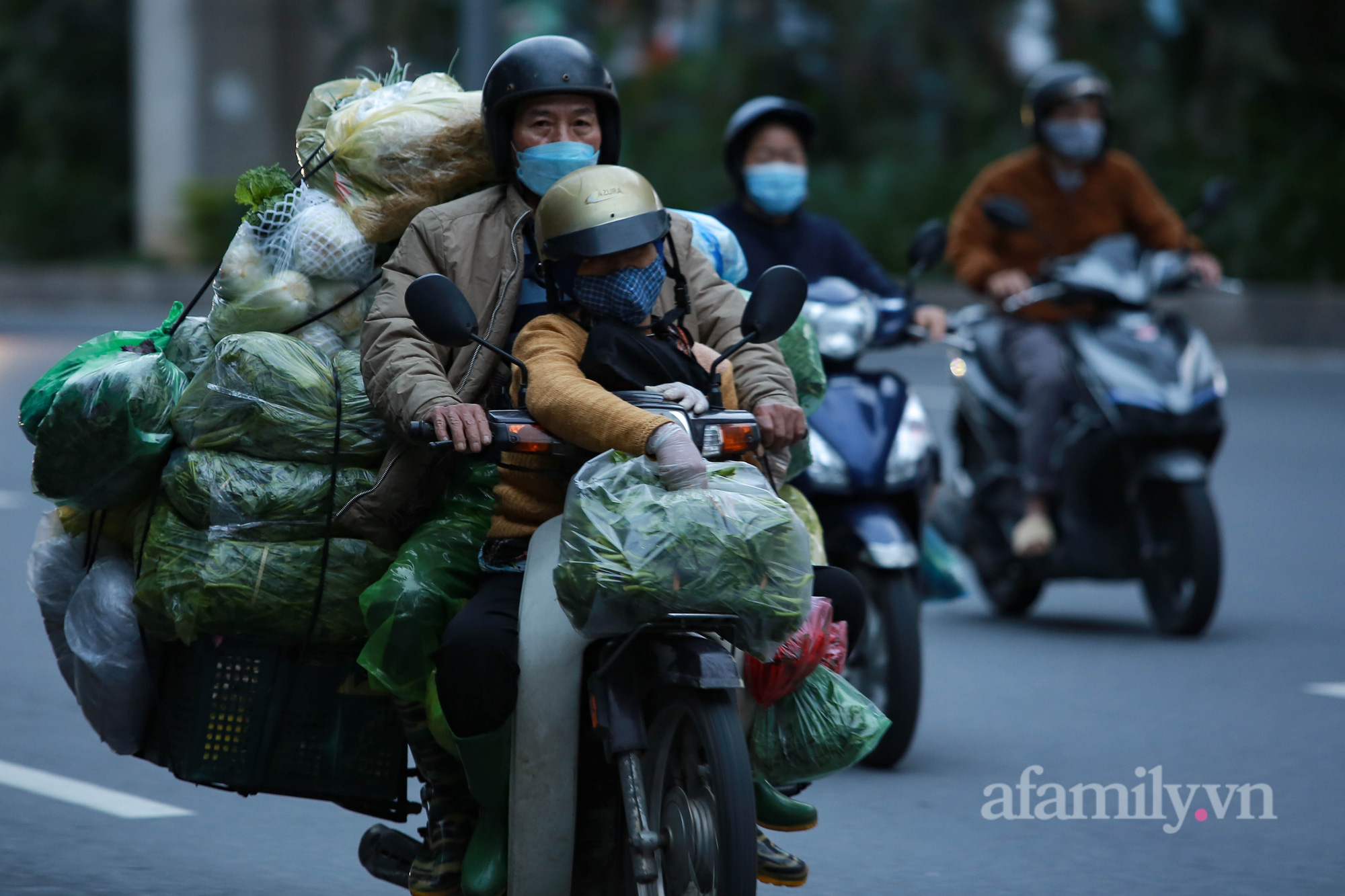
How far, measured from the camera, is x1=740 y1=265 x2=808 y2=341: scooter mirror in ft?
13.4

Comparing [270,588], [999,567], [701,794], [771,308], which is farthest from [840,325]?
[701,794]

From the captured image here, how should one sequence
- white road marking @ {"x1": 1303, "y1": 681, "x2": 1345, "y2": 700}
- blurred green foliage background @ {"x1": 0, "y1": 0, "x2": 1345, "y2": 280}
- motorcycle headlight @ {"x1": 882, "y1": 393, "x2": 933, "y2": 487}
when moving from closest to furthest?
motorcycle headlight @ {"x1": 882, "y1": 393, "x2": 933, "y2": 487} → white road marking @ {"x1": 1303, "y1": 681, "x2": 1345, "y2": 700} → blurred green foliage background @ {"x1": 0, "y1": 0, "x2": 1345, "y2": 280}

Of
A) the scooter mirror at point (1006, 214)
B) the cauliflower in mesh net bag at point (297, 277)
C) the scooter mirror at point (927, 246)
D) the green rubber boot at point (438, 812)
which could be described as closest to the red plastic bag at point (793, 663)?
the green rubber boot at point (438, 812)

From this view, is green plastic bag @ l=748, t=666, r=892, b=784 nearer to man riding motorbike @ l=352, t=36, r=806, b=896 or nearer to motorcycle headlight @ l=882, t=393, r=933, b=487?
man riding motorbike @ l=352, t=36, r=806, b=896

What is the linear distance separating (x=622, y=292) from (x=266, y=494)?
858 millimetres

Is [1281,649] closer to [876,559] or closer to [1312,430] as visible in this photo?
[876,559]

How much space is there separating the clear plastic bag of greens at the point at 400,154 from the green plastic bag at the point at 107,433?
555mm

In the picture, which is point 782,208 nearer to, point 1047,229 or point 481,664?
point 1047,229

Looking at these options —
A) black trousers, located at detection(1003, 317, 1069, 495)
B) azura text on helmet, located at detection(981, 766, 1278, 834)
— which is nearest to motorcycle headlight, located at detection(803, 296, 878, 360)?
azura text on helmet, located at detection(981, 766, 1278, 834)

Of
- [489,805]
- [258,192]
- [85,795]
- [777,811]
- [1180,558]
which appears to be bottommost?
[85,795]

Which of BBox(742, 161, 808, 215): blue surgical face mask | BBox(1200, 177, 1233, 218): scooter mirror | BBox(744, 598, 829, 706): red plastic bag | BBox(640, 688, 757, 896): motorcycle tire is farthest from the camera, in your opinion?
BBox(1200, 177, 1233, 218): scooter mirror

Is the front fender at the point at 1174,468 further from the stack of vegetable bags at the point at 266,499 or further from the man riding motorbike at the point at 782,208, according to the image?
the stack of vegetable bags at the point at 266,499

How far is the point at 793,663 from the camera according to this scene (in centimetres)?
392

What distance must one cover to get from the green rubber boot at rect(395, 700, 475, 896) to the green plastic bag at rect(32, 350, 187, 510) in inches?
31.9
